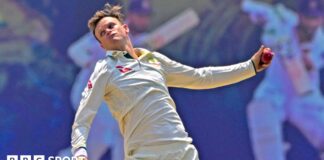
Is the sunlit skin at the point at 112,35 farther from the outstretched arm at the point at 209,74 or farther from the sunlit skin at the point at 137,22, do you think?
the sunlit skin at the point at 137,22

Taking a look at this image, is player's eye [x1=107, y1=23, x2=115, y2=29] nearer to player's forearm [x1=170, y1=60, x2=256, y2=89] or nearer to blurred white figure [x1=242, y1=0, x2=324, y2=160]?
player's forearm [x1=170, y1=60, x2=256, y2=89]

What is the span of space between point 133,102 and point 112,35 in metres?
0.26

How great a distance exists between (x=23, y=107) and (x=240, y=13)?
1512 millimetres

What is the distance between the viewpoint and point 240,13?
15.9 feet

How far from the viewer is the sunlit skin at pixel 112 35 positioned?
254 cm

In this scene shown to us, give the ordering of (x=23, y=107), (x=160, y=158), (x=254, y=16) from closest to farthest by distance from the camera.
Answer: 1. (x=160, y=158)
2. (x=23, y=107)
3. (x=254, y=16)

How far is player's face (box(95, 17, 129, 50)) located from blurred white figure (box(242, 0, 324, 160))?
2318 mm


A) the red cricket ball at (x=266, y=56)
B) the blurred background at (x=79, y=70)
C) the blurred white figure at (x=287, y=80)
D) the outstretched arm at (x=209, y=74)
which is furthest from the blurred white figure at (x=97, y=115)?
the red cricket ball at (x=266, y=56)

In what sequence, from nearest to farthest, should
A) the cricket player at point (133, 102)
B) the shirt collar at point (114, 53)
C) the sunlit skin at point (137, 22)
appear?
1. the cricket player at point (133, 102)
2. the shirt collar at point (114, 53)
3. the sunlit skin at point (137, 22)

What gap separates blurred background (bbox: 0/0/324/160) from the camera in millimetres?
4484

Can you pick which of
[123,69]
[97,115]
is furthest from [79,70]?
[123,69]

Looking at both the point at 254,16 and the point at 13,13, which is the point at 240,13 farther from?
the point at 13,13

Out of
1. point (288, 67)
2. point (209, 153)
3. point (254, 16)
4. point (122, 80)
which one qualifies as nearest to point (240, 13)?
point (254, 16)

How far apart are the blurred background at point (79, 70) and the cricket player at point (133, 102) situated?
1.99m
